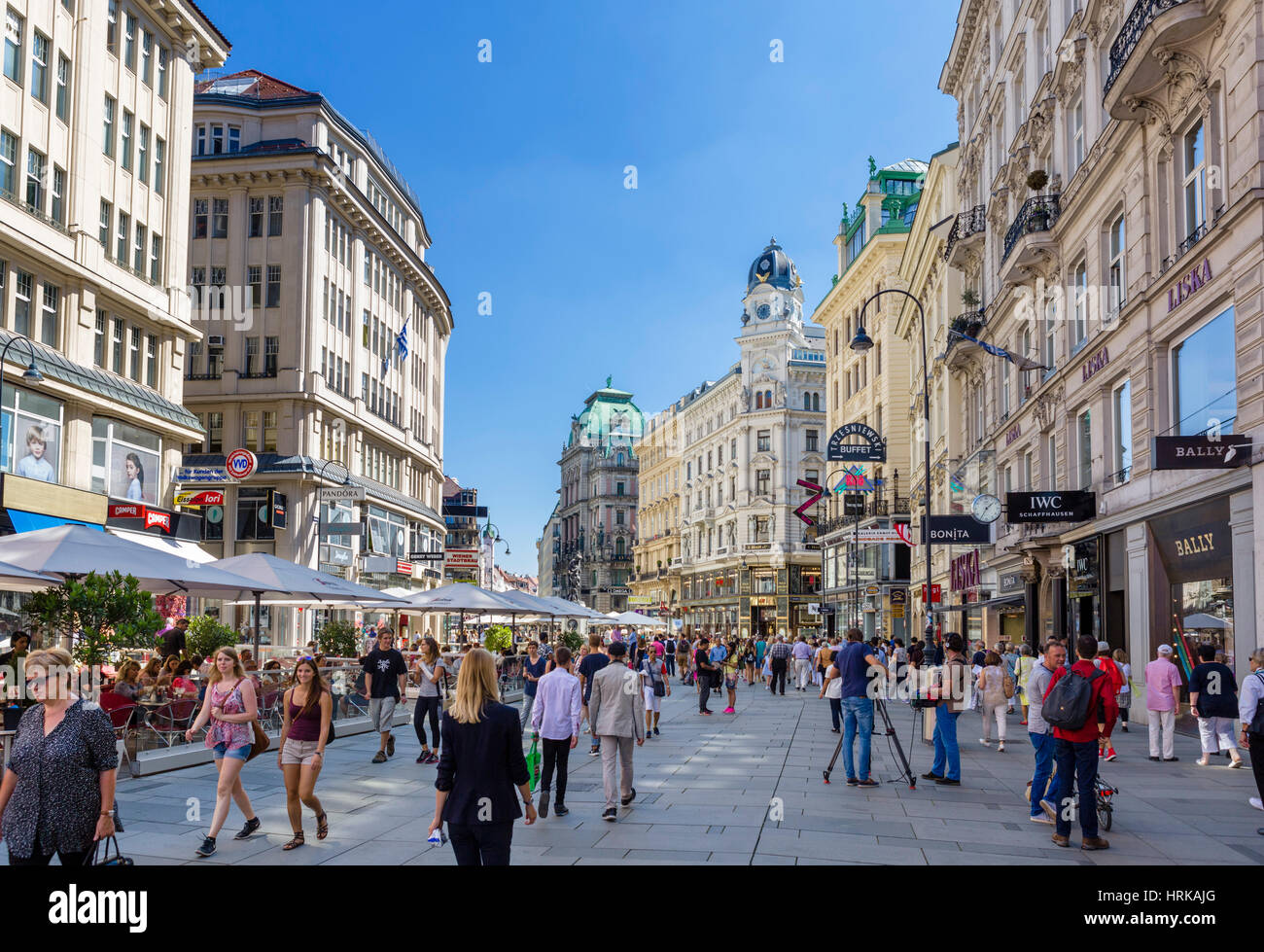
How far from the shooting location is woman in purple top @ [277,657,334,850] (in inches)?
371

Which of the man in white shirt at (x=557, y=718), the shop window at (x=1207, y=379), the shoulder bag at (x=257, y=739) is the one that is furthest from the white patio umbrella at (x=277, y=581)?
the shop window at (x=1207, y=379)

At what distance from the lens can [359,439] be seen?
54.1 meters

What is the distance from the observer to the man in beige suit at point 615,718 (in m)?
11.3

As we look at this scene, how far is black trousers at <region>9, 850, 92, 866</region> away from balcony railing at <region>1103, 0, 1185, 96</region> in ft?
59.8

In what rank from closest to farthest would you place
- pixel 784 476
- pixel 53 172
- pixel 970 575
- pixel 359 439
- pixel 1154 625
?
1. pixel 1154 625
2. pixel 53 172
3. pixel 970 575
4. pixel 359 439
5. pixel 784 476

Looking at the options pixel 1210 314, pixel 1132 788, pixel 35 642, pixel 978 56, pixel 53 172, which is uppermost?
pixel 978 56

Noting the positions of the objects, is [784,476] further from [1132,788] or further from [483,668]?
[483,668]

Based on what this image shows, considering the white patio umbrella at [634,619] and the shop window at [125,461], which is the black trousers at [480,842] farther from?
the white patio umbrella at [634,619]

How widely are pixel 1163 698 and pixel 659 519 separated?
91.6 m

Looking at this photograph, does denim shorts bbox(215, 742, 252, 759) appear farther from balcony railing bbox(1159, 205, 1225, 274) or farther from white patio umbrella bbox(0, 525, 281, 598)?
balcony railing bbox(1159, 205, 1225, 274)

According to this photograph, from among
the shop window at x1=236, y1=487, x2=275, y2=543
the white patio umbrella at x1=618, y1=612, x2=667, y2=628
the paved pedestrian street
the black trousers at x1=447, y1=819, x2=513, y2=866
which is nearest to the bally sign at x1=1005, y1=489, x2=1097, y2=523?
the paved pedestrian street
